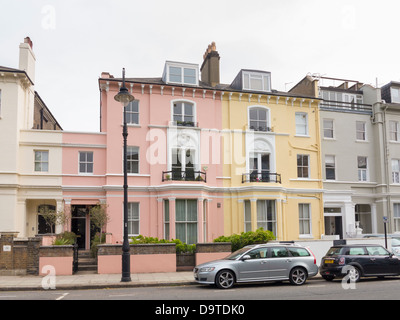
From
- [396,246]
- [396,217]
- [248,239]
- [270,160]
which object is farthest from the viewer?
[396,217]

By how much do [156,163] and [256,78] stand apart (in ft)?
29.9

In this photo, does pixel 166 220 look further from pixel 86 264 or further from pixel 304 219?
pixel 304 219

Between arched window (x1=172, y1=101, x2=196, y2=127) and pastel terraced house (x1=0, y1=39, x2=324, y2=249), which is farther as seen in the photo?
arched window (x1=172, y1=101, x2=196, y2=127)

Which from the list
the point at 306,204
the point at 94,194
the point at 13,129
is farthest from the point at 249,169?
the point at 13,129

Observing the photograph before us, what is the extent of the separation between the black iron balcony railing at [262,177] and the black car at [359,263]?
33.9ft

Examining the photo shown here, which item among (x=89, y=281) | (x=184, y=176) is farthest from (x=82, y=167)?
→ (x=89, y=281)

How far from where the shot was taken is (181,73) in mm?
27766

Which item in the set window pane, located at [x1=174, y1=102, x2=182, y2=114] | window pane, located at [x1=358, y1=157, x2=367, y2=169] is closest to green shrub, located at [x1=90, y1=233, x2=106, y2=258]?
window pane, located at [x1=174, y1=102, x2=182, y2=114]

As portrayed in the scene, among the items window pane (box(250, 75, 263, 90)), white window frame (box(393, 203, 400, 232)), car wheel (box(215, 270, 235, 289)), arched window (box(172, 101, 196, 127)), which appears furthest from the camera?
white window frame (box(393, 203, 400, 232))

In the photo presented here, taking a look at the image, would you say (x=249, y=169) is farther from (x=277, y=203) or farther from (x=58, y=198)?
(x=58, y=198)

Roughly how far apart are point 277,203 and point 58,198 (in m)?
13.1

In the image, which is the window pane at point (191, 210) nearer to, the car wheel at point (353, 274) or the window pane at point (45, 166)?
the window pane at point (45, 166)

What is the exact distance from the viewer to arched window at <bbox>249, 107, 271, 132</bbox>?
2850cm

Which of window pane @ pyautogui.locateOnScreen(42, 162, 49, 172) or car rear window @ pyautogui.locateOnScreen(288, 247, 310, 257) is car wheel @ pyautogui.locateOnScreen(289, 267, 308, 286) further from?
window pane @ pyautogui.locateOnScreen(42, 162, 49, 172)
